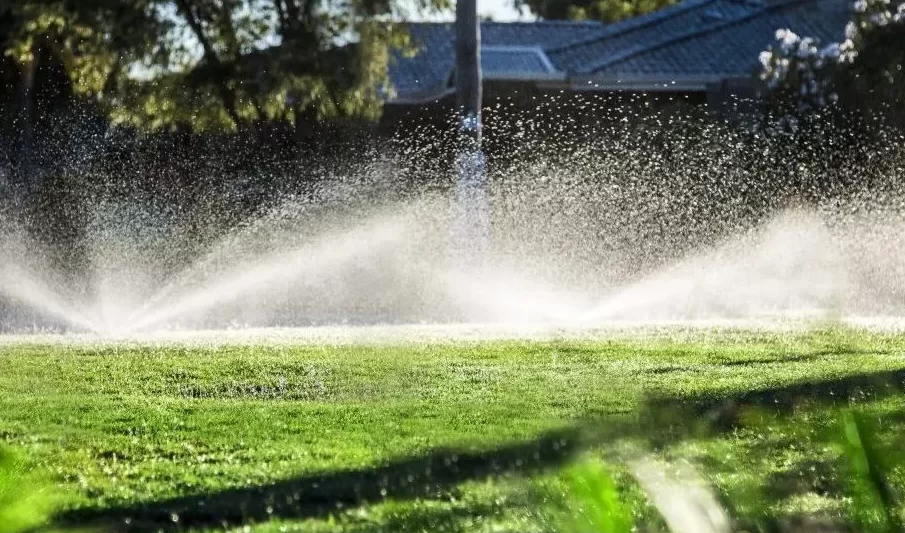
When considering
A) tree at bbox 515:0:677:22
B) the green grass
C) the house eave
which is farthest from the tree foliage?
tree at bbox 515:0:677:22

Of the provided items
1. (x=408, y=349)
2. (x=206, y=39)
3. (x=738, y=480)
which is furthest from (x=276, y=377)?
(x=206, y=39)

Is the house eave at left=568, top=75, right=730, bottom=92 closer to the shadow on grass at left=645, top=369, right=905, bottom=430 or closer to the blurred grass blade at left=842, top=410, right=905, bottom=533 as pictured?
the shadow on grass at left=645, top=369, right=905, bottom=430

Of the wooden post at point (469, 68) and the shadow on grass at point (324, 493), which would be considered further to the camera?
the wooden post at point (469, 68)

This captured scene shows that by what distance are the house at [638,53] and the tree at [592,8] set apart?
11.3 metres

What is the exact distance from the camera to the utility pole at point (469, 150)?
52.5 feet

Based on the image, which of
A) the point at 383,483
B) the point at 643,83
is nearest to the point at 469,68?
the point at 643,83

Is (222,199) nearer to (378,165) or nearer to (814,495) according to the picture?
(378,165)

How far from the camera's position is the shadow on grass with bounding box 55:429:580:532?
436 cm

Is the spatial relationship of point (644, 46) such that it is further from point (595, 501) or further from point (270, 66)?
point (595, 501)

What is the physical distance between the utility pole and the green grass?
5.96 metres

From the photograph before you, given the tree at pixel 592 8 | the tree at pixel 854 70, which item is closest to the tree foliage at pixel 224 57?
the tree at pixel 854 70

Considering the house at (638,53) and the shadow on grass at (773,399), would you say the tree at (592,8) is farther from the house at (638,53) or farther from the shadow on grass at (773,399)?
the shadow on grass at (773,399)

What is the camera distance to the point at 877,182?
18469 millimetres

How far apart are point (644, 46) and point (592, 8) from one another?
19.8m
